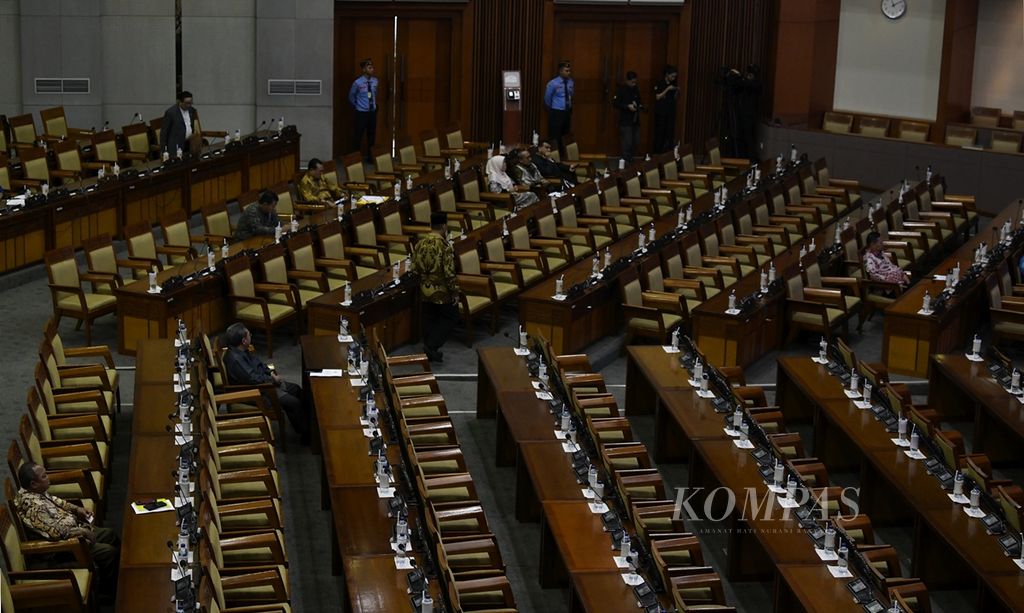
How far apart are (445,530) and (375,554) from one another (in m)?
0.84

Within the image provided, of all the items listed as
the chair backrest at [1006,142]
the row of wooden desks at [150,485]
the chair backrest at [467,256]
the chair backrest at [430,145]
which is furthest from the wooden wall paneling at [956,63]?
the row of wooden desks at [150,485]

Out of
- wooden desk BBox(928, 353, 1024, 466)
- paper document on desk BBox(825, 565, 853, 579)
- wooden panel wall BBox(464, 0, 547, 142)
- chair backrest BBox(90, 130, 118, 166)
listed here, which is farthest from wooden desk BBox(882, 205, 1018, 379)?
chair backrest BBox(90, 130, 118, 166)

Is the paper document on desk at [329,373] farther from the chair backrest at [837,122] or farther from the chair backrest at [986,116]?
the chair backrest at [986,116]

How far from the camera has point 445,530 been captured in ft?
28.3

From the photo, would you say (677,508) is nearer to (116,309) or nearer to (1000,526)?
(1000,526)

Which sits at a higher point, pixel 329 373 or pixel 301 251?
pixel 301 251

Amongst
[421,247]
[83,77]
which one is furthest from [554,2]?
[421,247]

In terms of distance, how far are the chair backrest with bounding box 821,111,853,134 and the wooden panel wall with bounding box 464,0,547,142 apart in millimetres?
3589

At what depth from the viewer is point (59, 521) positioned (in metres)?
7.93

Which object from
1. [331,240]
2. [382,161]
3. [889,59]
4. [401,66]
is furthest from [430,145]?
[889,59]

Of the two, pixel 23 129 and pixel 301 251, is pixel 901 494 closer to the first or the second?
pixel 301 251

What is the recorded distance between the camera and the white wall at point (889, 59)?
19875mm

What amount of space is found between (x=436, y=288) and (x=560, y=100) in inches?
295

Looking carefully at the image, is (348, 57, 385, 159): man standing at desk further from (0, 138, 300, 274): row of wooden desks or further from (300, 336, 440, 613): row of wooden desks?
(300, 336, 440, 613): row of wooden desks
